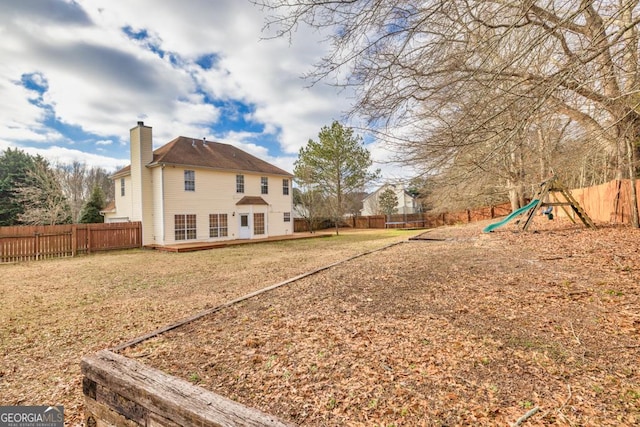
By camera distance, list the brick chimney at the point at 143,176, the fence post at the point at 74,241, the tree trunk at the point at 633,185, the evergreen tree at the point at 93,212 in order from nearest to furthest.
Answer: the tree trunk at the point at 633,185
the fence post at the point at 74,241
the brick chimney at the point at 143,176
the evergreen tree at the point at 93,212

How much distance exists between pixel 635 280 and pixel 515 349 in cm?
309

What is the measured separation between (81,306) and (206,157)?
1323 cm

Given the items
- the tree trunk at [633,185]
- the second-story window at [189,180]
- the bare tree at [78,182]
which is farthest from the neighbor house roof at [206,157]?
the tree trunk at [633,185]

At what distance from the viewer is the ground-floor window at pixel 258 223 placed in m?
18.1

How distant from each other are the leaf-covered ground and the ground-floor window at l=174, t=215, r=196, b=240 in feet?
40.4

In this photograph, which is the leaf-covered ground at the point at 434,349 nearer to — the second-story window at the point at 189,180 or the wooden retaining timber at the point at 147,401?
the wooden retaining timber at the point at 147,401

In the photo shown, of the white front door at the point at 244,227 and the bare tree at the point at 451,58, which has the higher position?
the bare tree at the point at 451,58

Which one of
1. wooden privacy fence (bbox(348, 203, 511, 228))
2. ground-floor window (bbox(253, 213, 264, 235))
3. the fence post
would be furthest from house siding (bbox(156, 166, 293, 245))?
wooden privacy fence (bbox(348, 203, 511, 228))

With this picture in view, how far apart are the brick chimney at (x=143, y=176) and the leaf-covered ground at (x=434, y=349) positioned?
516 inches

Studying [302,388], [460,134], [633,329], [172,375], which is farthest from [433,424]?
[460,134]

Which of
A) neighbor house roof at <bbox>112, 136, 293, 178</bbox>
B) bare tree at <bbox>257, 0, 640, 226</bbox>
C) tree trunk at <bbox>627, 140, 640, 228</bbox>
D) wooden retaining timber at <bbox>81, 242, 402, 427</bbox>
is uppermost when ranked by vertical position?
neighbor house roof at <bbox>112, 136, 293, 178</bbox>

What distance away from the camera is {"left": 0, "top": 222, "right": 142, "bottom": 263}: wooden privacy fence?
11.1 m

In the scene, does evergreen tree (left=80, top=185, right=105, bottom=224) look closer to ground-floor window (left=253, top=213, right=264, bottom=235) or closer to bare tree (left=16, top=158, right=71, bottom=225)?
bare tree (left=16, top=158, right=71, bottom=225)

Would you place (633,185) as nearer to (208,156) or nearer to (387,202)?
(208,156)
